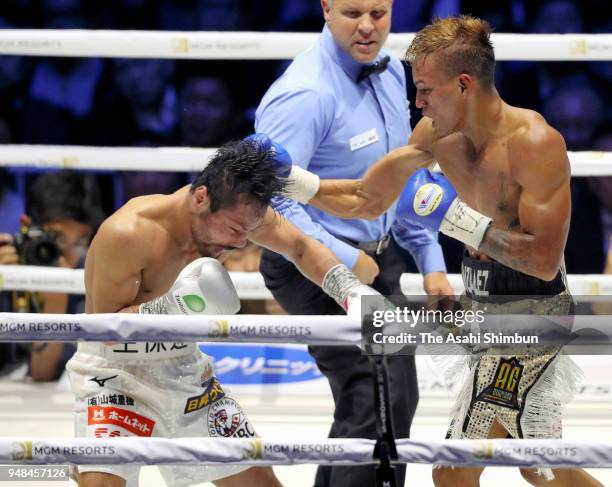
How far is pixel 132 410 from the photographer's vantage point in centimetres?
232

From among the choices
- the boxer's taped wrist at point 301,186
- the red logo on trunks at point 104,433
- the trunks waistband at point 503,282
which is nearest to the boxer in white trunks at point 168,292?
the red logo on trunks at point 104,433

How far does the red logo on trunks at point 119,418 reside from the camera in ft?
7.54

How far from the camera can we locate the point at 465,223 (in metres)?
2.36

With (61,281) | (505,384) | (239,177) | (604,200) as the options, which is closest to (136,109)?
(61,281)

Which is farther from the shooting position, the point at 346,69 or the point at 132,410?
the point at 346,69

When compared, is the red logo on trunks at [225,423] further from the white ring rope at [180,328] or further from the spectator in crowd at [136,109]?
the spectator in crowd at [136,109]

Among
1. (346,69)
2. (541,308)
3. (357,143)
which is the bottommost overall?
(541,308)

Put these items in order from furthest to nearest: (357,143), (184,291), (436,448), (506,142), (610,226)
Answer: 1. (610,226)
2. (357,143)
3. (506,142)
4. (184,291)
5. (436,448)

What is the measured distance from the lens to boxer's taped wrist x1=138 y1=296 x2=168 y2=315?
7.38ft

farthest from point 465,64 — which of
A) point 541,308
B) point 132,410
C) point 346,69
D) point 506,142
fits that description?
point 132,410

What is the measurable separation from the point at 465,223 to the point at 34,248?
2.16m

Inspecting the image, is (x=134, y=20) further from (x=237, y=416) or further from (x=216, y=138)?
(x=237, y=416)

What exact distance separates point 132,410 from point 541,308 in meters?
0.94

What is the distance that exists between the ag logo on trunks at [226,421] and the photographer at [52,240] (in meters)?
1.69
